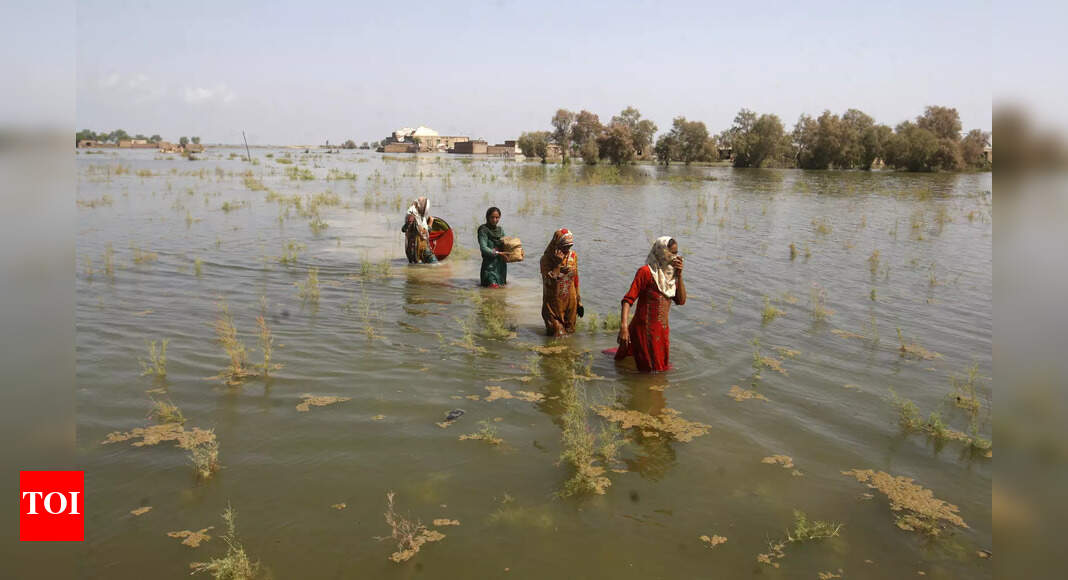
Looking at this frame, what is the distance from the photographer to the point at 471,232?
54.7 feet

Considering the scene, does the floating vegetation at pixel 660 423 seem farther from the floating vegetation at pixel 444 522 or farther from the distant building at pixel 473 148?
the distant building at pixel 473 148

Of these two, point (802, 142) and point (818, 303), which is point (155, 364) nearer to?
point (818, 303)

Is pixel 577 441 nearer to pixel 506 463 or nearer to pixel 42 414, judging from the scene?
pixel 506 463

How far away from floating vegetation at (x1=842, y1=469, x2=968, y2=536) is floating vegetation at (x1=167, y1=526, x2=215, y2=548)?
4.13 meters

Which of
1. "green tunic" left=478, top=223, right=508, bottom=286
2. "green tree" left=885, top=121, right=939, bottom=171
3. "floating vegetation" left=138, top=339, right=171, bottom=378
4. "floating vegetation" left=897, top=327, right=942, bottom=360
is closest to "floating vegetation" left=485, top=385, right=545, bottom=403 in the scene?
"floating vegetation" left=138, top=339, right=171, bottom=378

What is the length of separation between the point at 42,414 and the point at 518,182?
3196 centimetres

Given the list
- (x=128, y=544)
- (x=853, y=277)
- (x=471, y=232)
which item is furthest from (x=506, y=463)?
(x=471, y=232)

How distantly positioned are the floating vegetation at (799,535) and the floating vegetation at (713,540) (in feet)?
0.71

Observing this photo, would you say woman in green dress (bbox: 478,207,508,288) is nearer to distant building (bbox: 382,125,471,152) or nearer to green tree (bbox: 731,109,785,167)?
green tree (bbox: 731,109,785,167)

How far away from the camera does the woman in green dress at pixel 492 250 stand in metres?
9.36

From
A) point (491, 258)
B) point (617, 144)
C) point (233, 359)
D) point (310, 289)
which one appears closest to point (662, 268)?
point (233, 359)

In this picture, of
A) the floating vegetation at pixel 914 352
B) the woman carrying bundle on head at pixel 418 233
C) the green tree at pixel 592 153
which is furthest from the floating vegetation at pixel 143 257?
the green tree at pixel 592 153

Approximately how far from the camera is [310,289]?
966 centimetres

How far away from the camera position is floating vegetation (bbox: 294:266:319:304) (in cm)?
931
